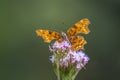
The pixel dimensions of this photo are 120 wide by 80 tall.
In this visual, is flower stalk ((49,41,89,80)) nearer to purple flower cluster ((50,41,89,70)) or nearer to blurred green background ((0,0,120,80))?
purple flower cluster ((50,41,89,70))

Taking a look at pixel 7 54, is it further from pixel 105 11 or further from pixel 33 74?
pixel 105 11

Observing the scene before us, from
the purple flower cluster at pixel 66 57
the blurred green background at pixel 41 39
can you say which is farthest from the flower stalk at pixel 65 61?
the blurred green background at pixel 41 39

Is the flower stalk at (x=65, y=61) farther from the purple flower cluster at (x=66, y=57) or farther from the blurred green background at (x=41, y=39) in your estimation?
the blurred green background at (x=41, y=39)

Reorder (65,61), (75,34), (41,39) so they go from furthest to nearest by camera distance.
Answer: (41,39), (65,61), (75,34)

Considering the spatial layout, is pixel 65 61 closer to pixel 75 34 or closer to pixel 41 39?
pixel 75 34

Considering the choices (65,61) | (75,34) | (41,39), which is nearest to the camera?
(75,34)

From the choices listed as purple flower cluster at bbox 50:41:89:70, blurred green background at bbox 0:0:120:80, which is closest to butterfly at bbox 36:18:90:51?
purple flower cluster at bbox 50:41:89:70

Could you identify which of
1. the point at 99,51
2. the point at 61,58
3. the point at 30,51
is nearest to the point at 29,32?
the point at 30,51

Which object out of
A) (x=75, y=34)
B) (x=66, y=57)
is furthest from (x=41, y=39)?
(x=75, y=34)
